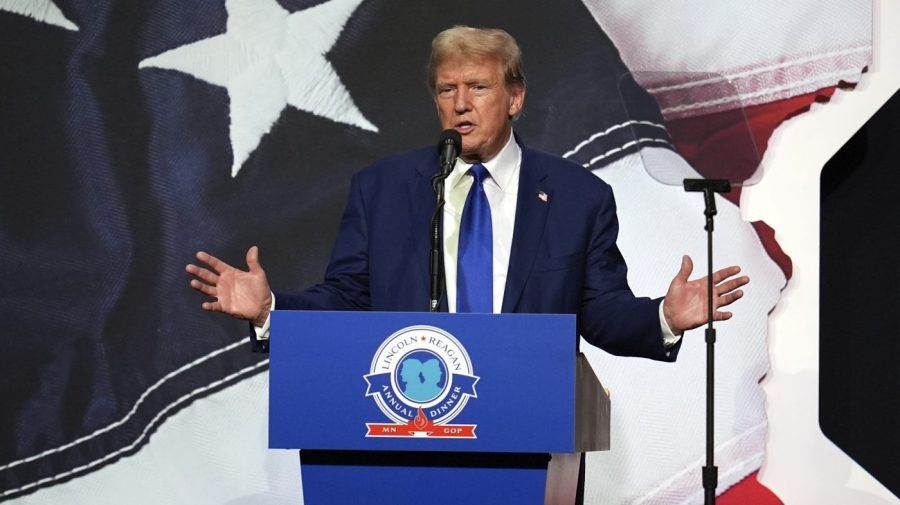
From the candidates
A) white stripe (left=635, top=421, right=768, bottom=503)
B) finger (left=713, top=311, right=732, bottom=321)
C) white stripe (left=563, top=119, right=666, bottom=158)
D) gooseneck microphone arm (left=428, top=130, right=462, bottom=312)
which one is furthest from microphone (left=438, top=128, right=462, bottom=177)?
white stripe (left=635, top=421, right=768, bottom=503)

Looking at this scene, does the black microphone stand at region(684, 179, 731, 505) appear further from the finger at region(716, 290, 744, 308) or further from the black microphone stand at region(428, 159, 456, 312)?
the black microphone stand at region(428, 159, 456, 312)

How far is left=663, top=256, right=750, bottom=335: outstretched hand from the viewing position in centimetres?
231

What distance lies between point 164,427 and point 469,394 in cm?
248

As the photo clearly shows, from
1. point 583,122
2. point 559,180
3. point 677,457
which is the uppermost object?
point 583,122

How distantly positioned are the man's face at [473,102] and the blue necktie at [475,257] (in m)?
0.14

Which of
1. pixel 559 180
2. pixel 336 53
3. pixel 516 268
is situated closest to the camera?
pixel 516 268

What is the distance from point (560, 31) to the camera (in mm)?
4059

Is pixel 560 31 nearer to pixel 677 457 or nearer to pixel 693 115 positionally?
pixel 693 115

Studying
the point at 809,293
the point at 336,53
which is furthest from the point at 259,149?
the point at 809,293

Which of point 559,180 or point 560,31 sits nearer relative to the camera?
point 559,180

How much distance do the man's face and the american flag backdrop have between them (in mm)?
1210

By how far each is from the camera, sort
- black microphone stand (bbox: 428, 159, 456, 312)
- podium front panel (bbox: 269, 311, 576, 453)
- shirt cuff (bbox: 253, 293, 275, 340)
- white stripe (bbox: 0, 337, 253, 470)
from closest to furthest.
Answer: podium front panel (bbox: 269, 311, 576, 453), black microphone stand (bbox: 428, 159, 456, 312), shirt cuff (bbox: 253, 293, 275, 340), white stripe (bbox: 0, 337, 253, 470)

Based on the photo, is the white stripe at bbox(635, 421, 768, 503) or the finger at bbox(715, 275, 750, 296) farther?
the white stripe at bbox(635, 421, 768, 503)

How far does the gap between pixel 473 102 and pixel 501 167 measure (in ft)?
0.60
